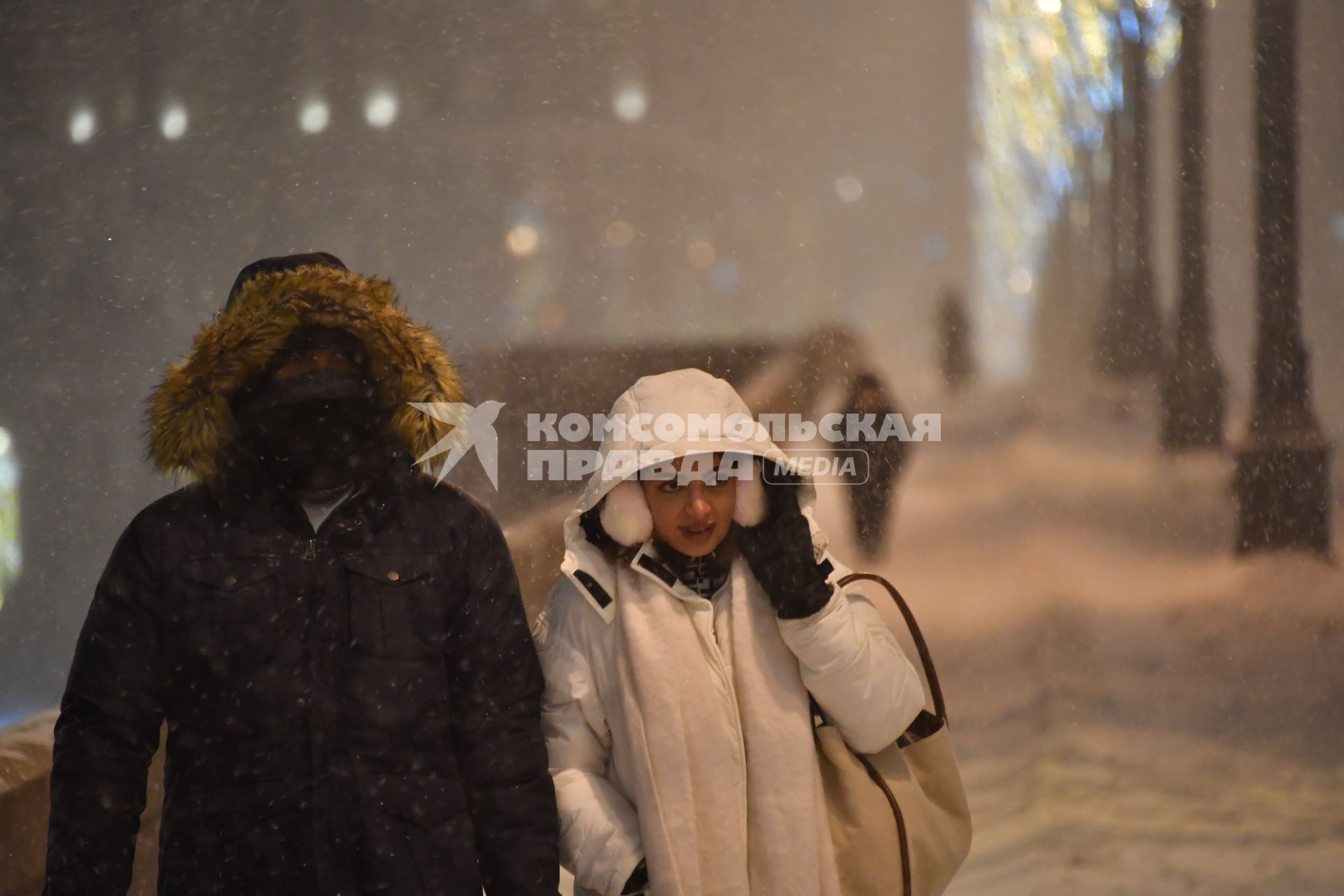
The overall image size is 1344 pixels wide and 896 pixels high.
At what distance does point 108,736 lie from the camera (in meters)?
1.56

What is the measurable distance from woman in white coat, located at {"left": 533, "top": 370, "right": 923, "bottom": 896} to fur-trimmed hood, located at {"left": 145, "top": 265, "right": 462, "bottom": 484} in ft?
1.09

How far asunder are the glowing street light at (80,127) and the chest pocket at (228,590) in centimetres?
124

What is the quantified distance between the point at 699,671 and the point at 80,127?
1.72 metres

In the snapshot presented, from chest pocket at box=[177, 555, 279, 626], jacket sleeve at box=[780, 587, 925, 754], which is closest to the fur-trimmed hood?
chest pocket at box=[177, 555, 279, 626]

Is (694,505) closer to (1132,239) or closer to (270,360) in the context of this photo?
(270,360)

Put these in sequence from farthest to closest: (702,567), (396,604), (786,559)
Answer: (702,567)
(786,559)
(396,604)

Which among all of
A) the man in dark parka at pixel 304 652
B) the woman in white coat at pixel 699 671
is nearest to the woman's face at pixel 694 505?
the woman in white coat at pixel 699 671

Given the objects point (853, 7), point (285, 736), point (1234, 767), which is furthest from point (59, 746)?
point (1234, 767)

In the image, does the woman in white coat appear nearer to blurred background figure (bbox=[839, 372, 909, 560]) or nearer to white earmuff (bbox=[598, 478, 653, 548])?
white earmuff (bbox=[598, 478, 653, 548])

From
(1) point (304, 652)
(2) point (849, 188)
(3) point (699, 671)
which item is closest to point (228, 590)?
(1) point (304, 652)

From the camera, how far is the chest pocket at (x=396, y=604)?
1.65 metres

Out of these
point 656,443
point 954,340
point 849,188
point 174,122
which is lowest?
point 656,443

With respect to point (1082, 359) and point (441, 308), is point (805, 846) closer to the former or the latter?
point (441, 308)

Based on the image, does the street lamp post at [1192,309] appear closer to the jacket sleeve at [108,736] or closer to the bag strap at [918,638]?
the bag strap at [918,638]
